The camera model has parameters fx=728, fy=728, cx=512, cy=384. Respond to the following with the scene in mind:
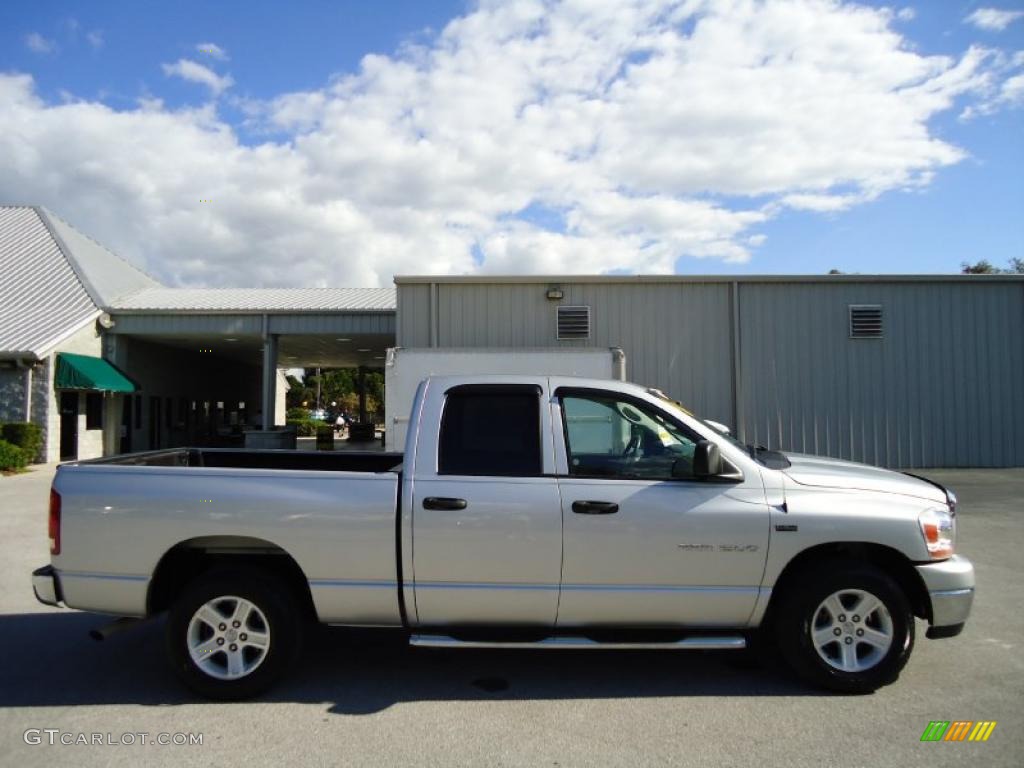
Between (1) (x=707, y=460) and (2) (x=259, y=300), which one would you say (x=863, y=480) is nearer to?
(1) (x=707, y=460)

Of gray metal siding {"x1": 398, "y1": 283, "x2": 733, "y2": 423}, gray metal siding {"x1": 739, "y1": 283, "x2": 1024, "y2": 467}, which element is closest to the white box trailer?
gray metal siding {"x1": 398, "y1": 283, "x2": 733, "y2": 423}

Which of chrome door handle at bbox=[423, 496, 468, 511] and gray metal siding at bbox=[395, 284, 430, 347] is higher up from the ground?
gray metal siding at bbox=[395, 284, 430, 347]

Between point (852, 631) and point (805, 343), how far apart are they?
1359 centimetres

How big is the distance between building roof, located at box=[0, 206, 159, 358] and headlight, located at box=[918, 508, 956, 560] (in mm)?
20341

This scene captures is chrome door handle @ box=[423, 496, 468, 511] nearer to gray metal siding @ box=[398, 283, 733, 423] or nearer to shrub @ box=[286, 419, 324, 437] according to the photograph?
gray metal siding @ box=[398, 283, 733, 423]

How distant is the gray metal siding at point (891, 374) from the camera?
16.8 metres

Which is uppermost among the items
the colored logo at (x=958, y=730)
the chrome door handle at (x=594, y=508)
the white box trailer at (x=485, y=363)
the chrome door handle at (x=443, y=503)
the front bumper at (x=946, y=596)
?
the white box trailer at (x=485, y=363)

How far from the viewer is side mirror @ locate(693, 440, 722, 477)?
4297 millimetres

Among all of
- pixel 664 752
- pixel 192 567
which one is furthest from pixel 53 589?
pixel 664 752

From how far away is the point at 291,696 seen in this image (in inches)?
176

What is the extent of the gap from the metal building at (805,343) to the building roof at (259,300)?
7171 millimetres

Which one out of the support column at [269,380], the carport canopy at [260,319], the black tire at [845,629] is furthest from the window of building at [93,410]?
the black tire at [845,629]

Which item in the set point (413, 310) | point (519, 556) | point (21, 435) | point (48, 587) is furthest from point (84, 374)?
point (519, 556)

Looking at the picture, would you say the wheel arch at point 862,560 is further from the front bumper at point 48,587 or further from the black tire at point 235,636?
the front bumper at point 48,587
